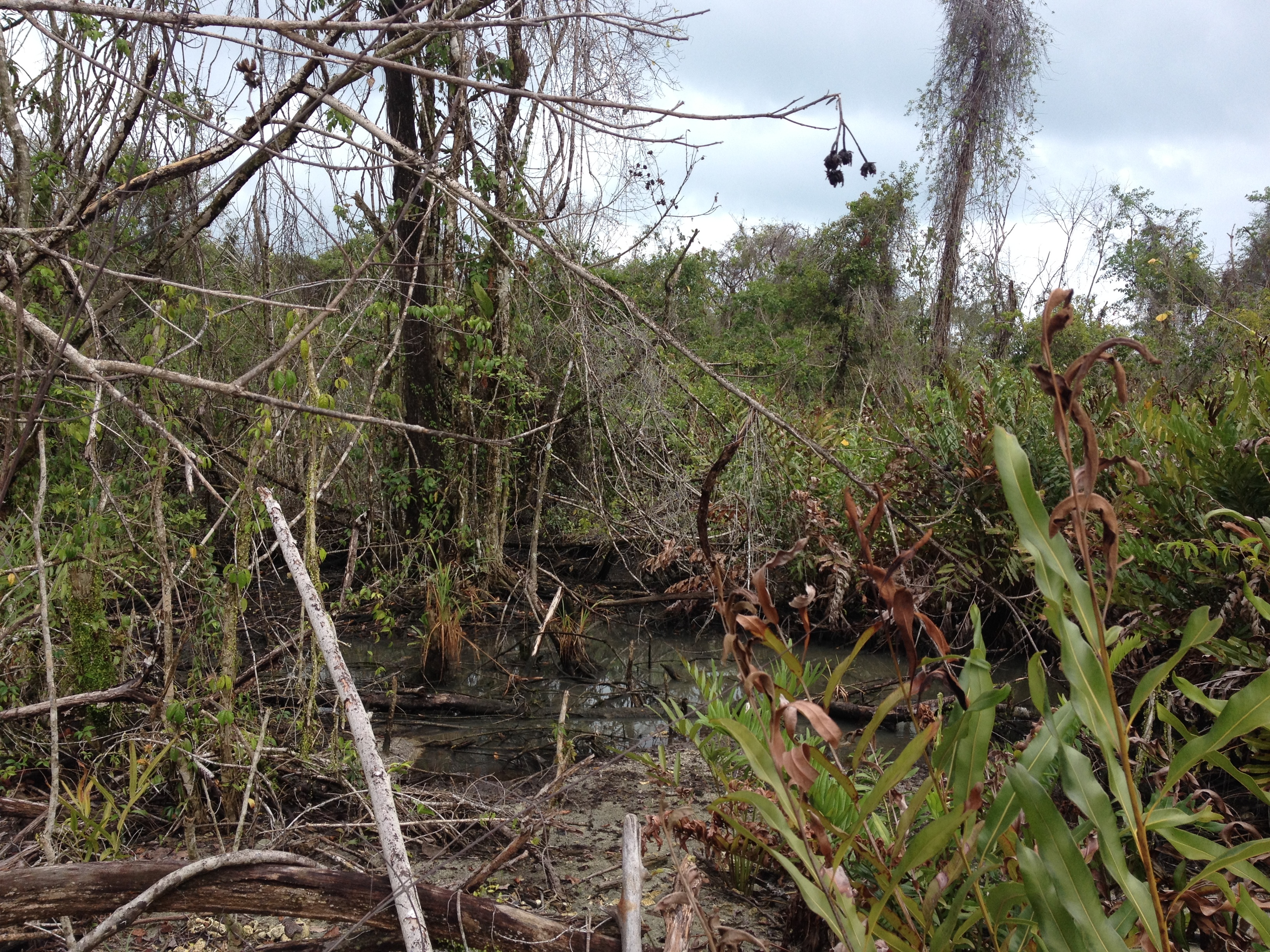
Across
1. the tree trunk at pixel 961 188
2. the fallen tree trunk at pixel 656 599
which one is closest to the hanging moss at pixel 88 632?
the fallen tree trunk at pixel 656 599

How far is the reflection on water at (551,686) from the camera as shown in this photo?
430 cm

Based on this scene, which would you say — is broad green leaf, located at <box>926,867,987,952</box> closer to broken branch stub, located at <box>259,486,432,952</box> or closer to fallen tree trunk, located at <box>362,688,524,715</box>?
broken branch stub, located at <box>259,486,432,952</box>

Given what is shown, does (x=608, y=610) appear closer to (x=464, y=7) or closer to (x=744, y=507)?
(x=744, y=507)

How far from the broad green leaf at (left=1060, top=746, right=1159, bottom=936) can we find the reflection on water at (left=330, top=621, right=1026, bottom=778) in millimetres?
2856

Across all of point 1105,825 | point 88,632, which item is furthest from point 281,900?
point 88,632

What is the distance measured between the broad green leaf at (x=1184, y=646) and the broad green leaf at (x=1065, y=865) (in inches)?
6.4

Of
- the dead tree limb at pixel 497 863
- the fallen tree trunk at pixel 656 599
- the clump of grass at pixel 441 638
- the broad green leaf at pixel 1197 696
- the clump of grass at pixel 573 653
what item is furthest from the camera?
the clump of grass at pixel 573 653

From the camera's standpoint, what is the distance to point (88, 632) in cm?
311

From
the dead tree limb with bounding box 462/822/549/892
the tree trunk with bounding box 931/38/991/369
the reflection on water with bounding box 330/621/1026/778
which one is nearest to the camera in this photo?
the dead tree limb with bounding box 462/822/549/892

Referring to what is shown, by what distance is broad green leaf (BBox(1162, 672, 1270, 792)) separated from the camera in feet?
3.34

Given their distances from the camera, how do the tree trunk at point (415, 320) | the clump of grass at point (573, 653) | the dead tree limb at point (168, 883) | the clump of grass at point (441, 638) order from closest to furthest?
the dead tree limb at point (168, 883), the clump of grass at point (441, 638), the clump of grass at point (573, 653), the tree trunk at point (415, 320)

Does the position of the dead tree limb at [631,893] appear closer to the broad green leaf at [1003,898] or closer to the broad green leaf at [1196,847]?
the broad green leaf at [1003,898]

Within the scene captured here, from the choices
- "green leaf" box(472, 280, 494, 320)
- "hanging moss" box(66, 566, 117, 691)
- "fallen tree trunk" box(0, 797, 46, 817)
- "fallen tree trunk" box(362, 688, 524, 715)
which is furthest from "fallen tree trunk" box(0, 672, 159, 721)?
"green leaf" box(472, 280, 494, 320)

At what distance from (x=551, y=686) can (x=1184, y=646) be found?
457cm
